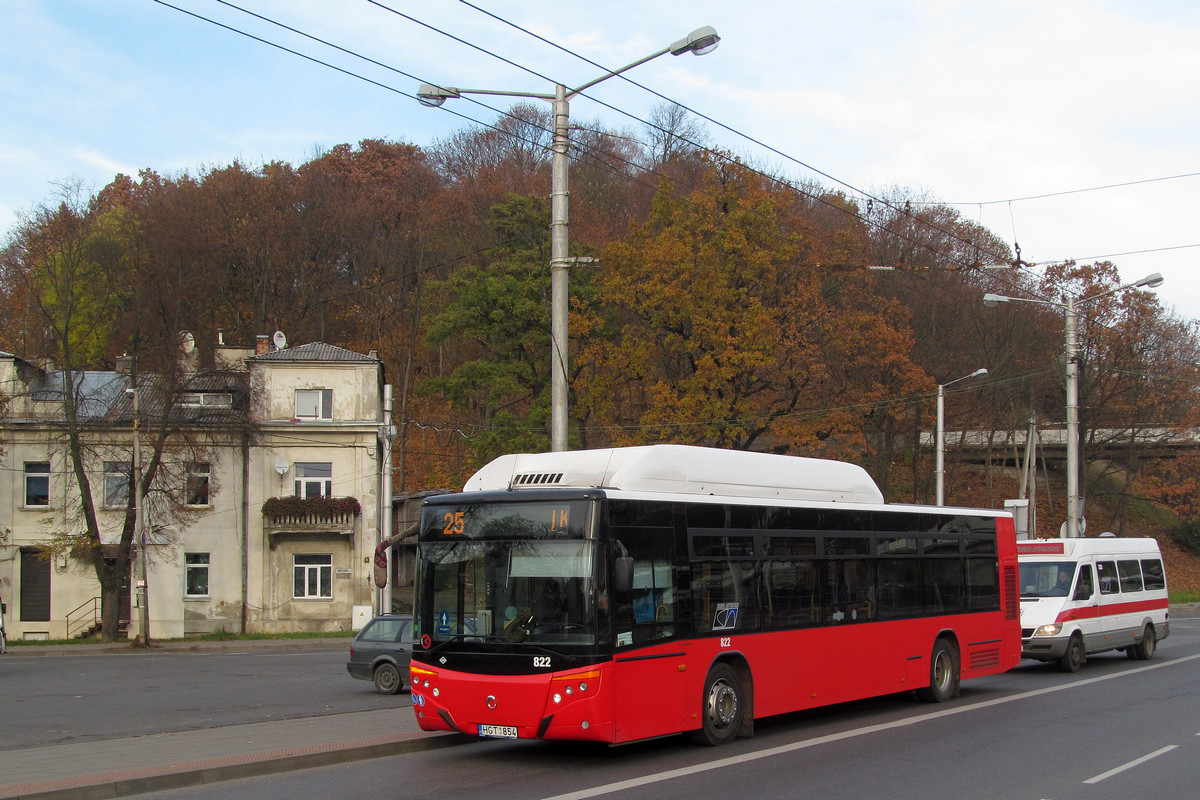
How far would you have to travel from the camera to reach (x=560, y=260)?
15.1m

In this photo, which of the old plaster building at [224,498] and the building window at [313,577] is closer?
the old plaster building at [224,498]

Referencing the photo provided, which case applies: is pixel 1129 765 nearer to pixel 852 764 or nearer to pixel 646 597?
pixel 852 764

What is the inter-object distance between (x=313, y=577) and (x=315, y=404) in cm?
676

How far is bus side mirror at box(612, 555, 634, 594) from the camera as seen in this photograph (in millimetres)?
10484


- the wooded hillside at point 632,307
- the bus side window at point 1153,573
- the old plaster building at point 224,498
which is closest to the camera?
the bus side window at point 1153,573

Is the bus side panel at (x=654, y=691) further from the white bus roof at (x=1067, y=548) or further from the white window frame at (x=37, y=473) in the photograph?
the white window frame at (x=37, y=473)

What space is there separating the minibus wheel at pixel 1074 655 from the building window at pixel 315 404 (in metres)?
30.4

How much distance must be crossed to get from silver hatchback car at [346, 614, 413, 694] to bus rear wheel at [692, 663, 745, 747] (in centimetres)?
861

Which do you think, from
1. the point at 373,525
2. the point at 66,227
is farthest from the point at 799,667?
the point at 66,227

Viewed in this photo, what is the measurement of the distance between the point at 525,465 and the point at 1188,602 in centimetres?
4935

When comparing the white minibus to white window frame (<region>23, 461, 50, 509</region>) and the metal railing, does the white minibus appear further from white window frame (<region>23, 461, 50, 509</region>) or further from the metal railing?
white window frame (<region>23, 461, 50, 509</region>)

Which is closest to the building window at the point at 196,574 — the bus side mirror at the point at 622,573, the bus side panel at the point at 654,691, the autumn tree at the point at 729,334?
the autumn tree at the point at 729,334

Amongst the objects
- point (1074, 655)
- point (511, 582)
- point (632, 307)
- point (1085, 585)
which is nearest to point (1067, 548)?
point (1085, 585)

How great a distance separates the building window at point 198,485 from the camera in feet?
140
